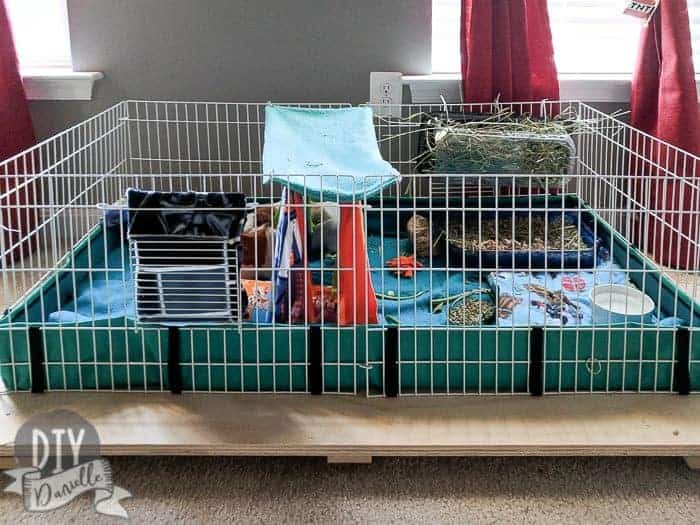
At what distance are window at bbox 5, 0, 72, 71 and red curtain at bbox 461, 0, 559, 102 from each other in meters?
1.44

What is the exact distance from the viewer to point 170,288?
2.03 m

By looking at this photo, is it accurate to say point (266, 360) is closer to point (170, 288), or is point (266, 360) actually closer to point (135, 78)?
point (170, 288)

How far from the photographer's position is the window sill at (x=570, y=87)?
10.5 ft

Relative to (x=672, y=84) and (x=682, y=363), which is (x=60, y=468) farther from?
(x=672, y=84)

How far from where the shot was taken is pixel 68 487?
1815mm

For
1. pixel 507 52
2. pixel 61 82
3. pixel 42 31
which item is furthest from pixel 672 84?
pixel 42 31

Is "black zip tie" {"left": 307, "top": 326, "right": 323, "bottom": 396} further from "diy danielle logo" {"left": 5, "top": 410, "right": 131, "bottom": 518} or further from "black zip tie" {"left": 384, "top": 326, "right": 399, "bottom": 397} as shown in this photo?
"diy danielle logo" {"left": 5, "top": 410, "right": 131, "bottom": 518}

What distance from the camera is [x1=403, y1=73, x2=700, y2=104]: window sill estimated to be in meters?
3.19

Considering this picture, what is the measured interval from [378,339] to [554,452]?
449 millimetres

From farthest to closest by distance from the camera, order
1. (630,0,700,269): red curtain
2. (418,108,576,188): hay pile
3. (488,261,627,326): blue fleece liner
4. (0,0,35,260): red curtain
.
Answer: (0,0,35,260): red curtain
(630,0,700,269): red curtain
(418,108,576,188): hay pile
(488,261,627,326): blue fleece liner

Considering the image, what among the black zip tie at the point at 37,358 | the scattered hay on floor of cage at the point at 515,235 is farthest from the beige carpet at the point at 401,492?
the scattered hay on floor of cage at the point at 515,235

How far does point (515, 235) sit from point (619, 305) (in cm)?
62

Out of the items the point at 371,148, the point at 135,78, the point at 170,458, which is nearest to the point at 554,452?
the point at 170,458

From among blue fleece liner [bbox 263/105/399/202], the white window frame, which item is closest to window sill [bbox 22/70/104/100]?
the white window frame
